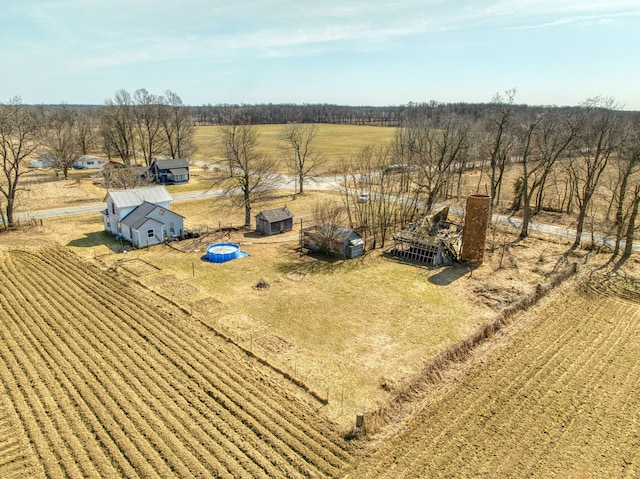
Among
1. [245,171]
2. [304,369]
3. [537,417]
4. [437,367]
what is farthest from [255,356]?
[245,171]

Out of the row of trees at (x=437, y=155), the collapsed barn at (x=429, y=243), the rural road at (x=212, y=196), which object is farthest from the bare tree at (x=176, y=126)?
the collapsed barn at (x=429, y=243)

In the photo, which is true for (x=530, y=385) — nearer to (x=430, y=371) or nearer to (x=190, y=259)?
(x=430, y=371)

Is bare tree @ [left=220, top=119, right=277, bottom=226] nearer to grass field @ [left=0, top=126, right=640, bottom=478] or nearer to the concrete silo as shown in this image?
grass field @ [left=0, top=126, right=640, bottom=478]

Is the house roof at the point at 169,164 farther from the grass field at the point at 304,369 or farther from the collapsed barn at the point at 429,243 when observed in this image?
the collapsed barn at the point at 429,243

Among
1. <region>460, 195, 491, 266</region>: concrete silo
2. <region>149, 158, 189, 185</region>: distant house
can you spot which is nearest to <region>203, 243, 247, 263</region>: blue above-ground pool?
<region>460, 195, 491, 266</region>: concrete silo

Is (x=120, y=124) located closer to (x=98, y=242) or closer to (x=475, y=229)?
(x=98, y=242)

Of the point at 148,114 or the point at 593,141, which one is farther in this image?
the point at 148,114
